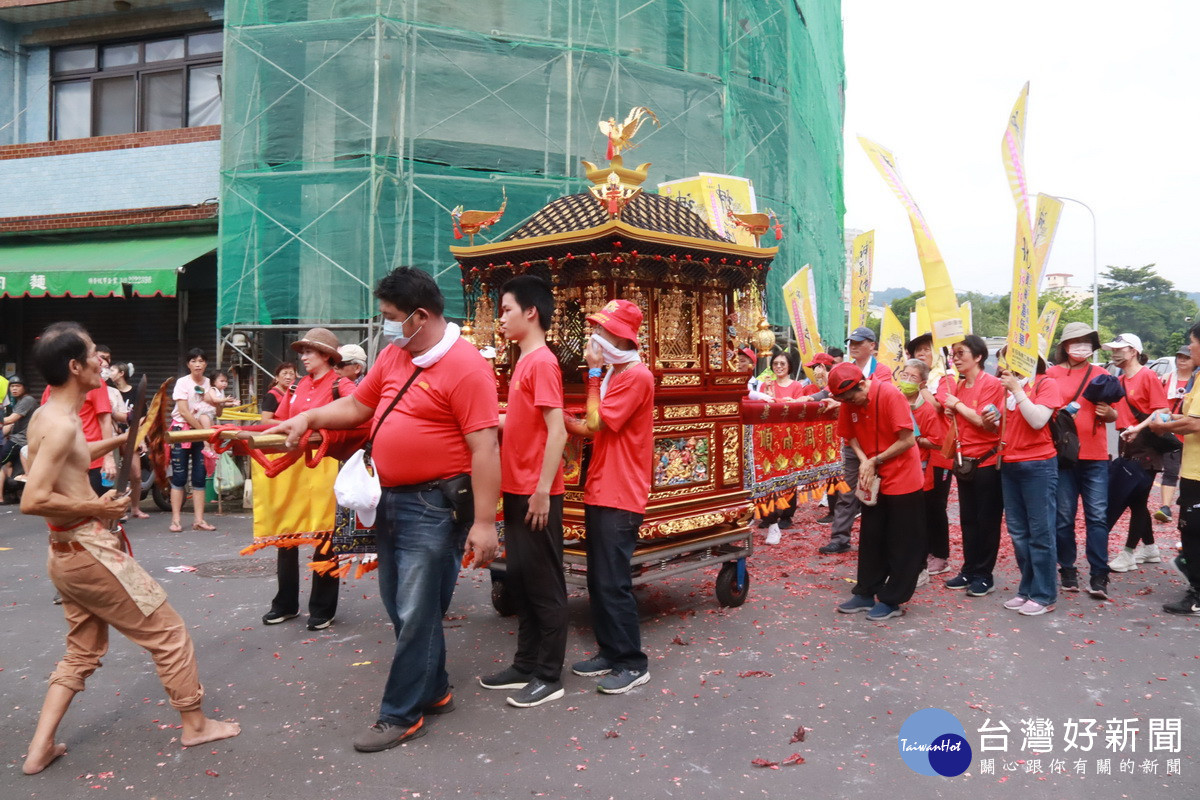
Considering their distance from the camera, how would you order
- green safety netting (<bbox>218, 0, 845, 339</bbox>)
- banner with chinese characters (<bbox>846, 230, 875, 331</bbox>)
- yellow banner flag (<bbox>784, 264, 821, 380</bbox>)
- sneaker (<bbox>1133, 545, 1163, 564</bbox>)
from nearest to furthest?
sneaker (<bbox>1133, 545, 1163, 564</bbox>) → banner with chinese characters (<bbox>846, 230, 875, 331</bbox>) → yellow banner flag (<bbox>784, 264, 821, 380</bbox>) → green safety netting (<bbox>218, 0, 845, 339</bbox>)

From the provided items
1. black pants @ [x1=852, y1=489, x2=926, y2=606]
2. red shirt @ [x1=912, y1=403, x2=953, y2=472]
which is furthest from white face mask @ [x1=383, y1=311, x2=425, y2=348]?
red shirt @ [x1=912, y1=403, x2=953, y2=472]

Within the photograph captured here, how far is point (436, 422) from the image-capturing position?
352 centimetres

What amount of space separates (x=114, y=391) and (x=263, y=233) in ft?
11.8

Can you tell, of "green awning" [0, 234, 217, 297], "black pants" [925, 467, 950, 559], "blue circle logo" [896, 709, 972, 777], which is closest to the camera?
"blue circle logo" [896, 709, 972, 777]

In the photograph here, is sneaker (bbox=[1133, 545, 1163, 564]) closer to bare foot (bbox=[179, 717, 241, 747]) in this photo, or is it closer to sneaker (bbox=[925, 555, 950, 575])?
sneaker (bbox=[925, 555, 950, 575])

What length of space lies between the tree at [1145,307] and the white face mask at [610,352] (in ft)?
228

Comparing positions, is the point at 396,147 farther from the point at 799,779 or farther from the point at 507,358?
the point at 799,779

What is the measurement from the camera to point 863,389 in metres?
5.55

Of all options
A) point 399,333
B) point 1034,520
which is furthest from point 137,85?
point 1034,520

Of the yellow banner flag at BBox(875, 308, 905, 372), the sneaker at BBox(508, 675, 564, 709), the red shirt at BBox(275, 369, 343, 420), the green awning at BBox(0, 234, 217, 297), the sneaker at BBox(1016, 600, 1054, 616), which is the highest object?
the green awning at BBox(0, 234, 217, 297)

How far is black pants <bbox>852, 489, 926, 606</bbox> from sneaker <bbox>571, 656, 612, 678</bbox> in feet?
6.95

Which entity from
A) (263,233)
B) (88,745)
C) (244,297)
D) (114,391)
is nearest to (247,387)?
(244,297)

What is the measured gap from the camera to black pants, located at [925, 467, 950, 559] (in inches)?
270

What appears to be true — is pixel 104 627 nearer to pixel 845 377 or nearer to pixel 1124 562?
pixel 845 377
